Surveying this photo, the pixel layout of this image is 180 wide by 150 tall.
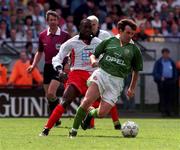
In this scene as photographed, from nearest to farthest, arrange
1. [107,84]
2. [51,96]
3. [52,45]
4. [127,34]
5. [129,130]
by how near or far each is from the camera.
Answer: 1. [107,84]
2. [127,34]
3. [129,130]
4. [52,45]
5. [51,96]

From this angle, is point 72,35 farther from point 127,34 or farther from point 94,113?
point 127,34

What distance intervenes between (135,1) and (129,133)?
16324mm

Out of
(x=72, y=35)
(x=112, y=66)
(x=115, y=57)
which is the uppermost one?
(x=115, y=57)

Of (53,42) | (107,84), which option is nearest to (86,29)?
(107,84)

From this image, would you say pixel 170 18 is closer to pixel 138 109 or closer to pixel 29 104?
pixel 138 109

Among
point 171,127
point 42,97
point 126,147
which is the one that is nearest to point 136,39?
point 42,97

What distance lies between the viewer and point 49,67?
754 inches

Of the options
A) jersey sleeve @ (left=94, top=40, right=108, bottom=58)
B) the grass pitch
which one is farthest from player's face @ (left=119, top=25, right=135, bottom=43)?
the grass pitch

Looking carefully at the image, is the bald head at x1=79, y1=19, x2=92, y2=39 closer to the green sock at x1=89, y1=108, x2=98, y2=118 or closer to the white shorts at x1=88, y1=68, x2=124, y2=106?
the white shorts at x1=88, y1=68, x2=124, y2=106

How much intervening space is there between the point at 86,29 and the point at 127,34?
3.63 ft

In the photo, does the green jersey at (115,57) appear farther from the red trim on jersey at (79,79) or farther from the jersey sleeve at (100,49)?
the red trim on jersey at (79,79)

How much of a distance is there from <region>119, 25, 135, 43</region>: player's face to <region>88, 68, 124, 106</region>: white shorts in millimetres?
680

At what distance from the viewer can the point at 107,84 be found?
15117mm

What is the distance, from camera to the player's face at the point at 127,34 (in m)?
15.2
